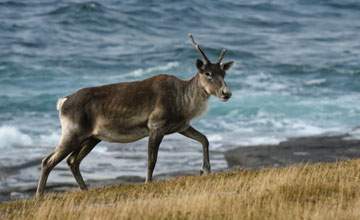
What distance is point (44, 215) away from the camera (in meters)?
10.3

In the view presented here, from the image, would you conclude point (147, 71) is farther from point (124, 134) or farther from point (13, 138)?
point (124, 134)

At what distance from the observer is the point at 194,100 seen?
13.7m

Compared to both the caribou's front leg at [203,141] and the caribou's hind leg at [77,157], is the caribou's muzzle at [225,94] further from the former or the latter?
the caribou's hind leg at [77,157]

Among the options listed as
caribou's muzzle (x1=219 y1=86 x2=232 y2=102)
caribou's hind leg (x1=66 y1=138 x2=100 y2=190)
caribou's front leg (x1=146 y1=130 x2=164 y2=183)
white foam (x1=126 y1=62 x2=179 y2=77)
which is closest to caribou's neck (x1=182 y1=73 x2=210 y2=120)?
caribou's muzzle (x1=219 y1=86 x2=232 y2=102)

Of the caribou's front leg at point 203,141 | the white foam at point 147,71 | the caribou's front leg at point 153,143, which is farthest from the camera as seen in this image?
the white foam at point 147,71

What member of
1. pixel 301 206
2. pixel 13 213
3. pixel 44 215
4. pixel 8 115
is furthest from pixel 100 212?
pixel 8 115

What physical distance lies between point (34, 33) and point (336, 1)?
3752 cm

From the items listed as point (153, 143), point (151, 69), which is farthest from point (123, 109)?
point (151, 69)

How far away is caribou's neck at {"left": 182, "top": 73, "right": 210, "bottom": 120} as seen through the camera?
13.7 metres

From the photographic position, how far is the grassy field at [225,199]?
982cm

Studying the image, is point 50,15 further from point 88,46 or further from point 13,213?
point 13,213

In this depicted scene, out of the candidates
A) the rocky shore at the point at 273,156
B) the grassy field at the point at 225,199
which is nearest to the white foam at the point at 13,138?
the rocky shore at the point at 273,156

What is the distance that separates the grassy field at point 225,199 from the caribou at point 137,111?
3.41 feet

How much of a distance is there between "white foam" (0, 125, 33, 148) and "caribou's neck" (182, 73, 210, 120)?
17858 mm
